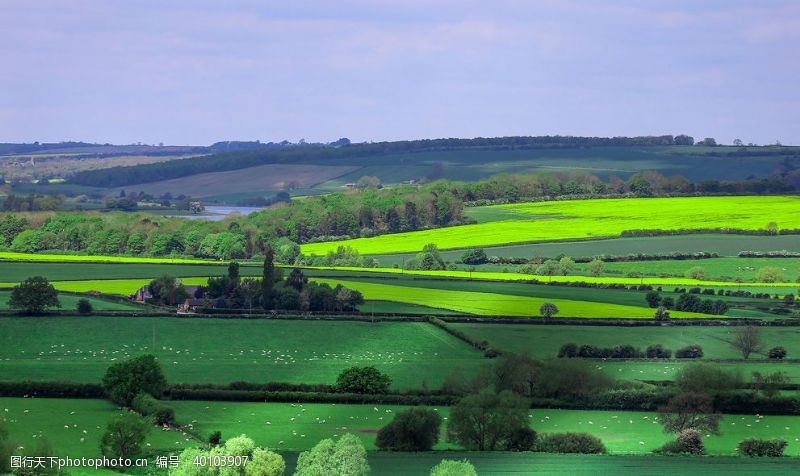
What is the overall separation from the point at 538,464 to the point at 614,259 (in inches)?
1945

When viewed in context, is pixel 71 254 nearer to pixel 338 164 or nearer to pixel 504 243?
pixel 504 243

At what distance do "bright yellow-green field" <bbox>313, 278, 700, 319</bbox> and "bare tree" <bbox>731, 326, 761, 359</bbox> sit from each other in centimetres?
675

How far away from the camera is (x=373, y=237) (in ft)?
373

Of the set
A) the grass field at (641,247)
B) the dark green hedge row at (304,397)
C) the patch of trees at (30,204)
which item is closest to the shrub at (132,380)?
the dark green hedge row at (304,397)

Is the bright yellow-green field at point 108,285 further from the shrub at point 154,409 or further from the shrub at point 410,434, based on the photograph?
the shrub at point 410,434

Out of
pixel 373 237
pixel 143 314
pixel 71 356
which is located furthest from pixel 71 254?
pixel 71 356

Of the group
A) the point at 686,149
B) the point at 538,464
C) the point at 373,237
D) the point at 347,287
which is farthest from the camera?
the point at 686,149

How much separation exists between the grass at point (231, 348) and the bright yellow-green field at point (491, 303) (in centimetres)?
507

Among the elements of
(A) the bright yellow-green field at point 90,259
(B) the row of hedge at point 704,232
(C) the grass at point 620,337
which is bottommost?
(C) the grass at point 620,337

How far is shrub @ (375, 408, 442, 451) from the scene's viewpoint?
148 ft

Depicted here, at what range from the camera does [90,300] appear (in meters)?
72.6

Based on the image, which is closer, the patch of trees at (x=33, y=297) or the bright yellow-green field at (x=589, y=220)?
the patch of trees at (x=33, y=297)

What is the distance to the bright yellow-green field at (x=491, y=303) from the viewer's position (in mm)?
71812

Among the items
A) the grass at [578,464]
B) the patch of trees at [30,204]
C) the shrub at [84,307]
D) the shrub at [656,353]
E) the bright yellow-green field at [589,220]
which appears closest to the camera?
the grass at [578,464]
